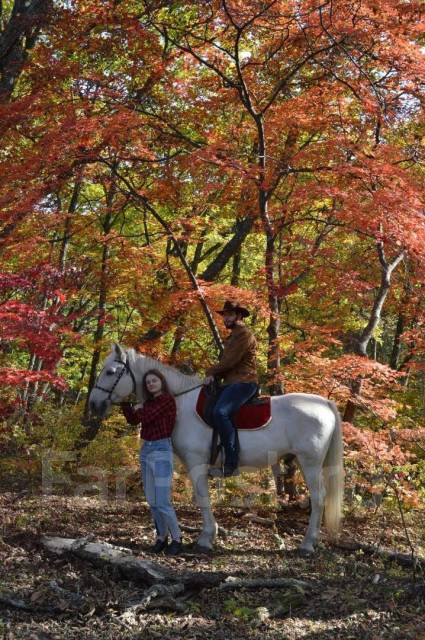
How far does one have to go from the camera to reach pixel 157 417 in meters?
6.93

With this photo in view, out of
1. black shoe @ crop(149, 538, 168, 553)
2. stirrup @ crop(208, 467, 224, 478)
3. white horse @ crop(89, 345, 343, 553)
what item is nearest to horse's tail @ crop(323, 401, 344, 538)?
white horse @ crop(89, 345, 343, 553)

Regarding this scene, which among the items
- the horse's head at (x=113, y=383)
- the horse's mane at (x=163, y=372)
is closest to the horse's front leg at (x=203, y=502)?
the horse's mane at (x=163, y=372)

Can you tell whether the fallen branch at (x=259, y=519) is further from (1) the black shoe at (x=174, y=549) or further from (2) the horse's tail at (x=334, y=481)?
(1) the black shoe at (x=174, y=549)

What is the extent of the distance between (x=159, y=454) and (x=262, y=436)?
1.23 m

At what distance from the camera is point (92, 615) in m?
4.96

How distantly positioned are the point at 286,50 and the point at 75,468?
26.8 feet

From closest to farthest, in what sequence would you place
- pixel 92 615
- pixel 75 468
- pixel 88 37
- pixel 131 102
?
pixel 92 615 → pixel 131 102 → pixel 88 37 → pixel 75 468

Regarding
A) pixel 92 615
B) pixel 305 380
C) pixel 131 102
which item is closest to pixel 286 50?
pixel 131 102

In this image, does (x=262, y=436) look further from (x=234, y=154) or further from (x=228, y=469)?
(x=234, y=154)

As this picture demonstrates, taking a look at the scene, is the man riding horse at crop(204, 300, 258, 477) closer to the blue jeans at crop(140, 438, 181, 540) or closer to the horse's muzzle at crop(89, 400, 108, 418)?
the blue jeans at crop(140, 438, 181, 540)

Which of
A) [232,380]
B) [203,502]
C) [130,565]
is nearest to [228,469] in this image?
[203,502]

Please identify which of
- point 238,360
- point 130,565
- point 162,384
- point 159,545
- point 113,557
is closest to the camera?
point 130,565

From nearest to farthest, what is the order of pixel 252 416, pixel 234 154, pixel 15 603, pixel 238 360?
pixel 15 603
pixel 238 360
pixel 252 416
pixel 234 154

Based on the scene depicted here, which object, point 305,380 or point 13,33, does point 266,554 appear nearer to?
point 305,380
